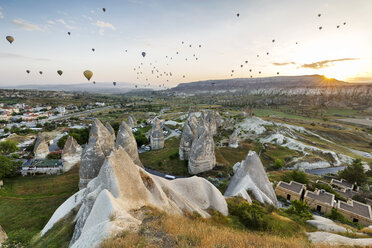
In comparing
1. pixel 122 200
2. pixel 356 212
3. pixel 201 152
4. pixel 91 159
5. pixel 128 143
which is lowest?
pixel 356 212

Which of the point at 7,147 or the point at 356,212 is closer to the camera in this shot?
the point at 356,212

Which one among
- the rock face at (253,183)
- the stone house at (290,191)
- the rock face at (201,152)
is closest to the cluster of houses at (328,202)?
the stone house at (290,191)

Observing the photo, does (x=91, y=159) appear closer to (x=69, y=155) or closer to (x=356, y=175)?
(x=69, y=155)

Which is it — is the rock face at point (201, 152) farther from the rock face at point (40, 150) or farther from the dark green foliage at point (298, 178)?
the rock face at point (40, 150)

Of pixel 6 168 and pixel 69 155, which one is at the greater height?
pixel 69 155

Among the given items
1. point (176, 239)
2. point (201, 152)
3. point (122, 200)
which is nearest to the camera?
point (176, 239)

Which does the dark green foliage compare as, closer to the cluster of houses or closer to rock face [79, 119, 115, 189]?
the cluster of houses

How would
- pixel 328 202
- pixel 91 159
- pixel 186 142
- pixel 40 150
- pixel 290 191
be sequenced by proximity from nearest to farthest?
pixel 91 159 < pixel 328 202 < pixel 290 191 < pixel 186 142 < pixel 40 150

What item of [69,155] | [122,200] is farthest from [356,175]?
[69,155]
